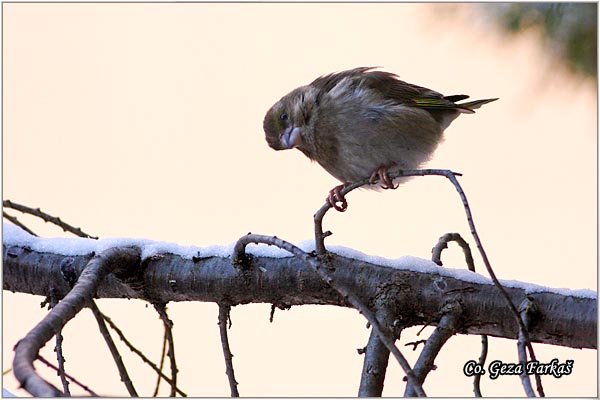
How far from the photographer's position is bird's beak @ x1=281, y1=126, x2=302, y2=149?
3195mm

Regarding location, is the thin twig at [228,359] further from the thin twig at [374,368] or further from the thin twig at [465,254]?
the thin twig at [465,254]

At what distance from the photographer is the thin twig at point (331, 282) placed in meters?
1.44

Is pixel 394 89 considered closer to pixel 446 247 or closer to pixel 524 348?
pixel 446 247

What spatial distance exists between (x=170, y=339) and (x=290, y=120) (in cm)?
123

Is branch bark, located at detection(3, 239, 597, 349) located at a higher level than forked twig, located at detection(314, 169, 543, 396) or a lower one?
lower

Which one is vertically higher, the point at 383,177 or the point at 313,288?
the point at 383,177

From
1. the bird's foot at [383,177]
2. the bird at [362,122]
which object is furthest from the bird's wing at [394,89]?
the bird's foot at [383,177]

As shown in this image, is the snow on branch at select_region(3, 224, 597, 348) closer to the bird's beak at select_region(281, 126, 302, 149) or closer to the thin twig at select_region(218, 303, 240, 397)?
the thin twig at select_region(218, 303, 240, 397)

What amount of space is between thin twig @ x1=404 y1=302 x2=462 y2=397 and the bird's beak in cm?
126

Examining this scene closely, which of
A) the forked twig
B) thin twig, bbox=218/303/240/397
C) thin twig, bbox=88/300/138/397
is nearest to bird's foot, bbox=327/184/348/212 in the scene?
the forked twig

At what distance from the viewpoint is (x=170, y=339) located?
2348mm

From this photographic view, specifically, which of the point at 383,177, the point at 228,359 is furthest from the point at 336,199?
the point at 228,359

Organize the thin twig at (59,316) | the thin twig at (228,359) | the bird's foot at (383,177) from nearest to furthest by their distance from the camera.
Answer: the thin twig at (59,316) → the thin twig at (228,359) → the bird's foot at (383,177)

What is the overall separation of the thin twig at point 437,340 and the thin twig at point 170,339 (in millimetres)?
732
